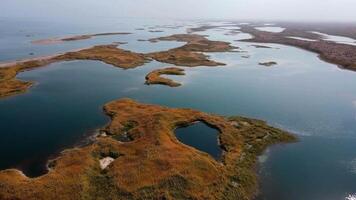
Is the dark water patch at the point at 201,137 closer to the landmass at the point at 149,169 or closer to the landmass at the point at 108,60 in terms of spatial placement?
the landmass at the point at 149,169

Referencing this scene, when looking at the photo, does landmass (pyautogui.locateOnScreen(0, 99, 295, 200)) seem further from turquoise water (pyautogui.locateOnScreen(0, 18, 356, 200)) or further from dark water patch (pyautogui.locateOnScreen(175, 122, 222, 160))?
turquoise water (pyautogui.locateOnScreen(0, 18, 356, 200))

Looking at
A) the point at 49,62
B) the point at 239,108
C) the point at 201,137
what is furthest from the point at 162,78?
the point at 49,62

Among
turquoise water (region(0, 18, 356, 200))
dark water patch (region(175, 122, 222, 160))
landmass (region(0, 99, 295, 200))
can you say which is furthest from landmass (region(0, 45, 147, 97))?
dark water patch (region(175, 122, 222, 160))

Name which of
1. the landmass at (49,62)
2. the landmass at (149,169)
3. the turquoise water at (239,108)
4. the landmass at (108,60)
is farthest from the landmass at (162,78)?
the landmass at (149,169)

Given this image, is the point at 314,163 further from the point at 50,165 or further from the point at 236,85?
the point at 236,85

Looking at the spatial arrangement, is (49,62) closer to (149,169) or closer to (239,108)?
(239,108)

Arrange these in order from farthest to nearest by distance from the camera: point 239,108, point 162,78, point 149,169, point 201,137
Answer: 1. point 162,78
2. point 239,108
3. point 201,137
4. point 149,169
